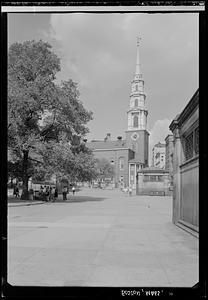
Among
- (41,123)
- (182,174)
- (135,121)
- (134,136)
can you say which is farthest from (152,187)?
(135,121)

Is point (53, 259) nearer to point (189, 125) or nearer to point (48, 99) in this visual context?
point (189, 125)

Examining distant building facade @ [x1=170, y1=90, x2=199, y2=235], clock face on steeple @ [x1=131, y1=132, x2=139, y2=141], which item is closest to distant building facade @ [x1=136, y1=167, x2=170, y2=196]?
distant building facade @ [x1=170, y1=90, x2=199, y2=235]

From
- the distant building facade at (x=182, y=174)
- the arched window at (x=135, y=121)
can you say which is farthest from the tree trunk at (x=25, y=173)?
the arched window at (x=135, y=121)

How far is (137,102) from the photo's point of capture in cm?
439

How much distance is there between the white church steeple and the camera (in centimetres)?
436

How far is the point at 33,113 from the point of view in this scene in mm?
21172

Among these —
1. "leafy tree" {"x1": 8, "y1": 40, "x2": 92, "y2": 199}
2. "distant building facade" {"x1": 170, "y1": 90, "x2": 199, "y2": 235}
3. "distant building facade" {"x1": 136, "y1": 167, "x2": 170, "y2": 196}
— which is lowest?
"distant building facade" {"x1": 136, "y1": 167, "x2": 170, "y2": 196}

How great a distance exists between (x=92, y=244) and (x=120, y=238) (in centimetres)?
115

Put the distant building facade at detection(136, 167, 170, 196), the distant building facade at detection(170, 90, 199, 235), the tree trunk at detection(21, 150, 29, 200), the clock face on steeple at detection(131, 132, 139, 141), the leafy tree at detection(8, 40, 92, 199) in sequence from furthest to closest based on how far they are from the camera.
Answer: the distant building facade at detection(136, 167, 170, 196), the tree trunk at detection(21, 150, 29, 200), the leafy tree at detection(8, 40, 92, 199), the distant building facade at detection(170, 90, 199, 235), the clock face on steeple at detection(131, 132, 139, 141)

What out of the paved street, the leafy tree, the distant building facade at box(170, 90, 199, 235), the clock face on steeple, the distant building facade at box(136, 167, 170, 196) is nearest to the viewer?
the paved street

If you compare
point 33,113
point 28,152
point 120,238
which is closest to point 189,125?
point 120,238

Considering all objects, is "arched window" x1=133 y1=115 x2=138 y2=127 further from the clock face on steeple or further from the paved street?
the paved street

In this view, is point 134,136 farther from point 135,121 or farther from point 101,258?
point 101,258

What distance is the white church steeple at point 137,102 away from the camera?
4.36 m
